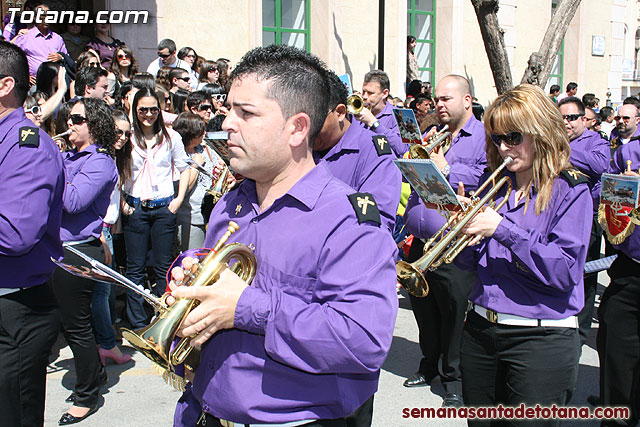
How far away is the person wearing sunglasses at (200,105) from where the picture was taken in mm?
7344

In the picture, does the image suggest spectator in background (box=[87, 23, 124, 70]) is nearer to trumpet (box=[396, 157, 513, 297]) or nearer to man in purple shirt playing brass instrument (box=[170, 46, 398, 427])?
trumpet (box=[396, 157, 513, 297])

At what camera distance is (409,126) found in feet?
17.9

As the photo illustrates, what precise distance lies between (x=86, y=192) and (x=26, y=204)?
1458 mm

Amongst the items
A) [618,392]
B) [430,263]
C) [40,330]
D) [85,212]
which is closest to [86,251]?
[85,212]

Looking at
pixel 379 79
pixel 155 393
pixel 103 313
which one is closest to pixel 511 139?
pixel 155 393

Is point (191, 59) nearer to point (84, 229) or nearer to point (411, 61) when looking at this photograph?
point (84, 229)

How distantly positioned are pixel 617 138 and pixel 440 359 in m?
6.31

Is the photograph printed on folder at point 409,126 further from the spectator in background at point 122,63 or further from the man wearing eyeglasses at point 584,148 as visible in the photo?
the spectator in background at point 122,63

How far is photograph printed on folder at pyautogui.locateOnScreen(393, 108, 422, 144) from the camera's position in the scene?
5441 mm

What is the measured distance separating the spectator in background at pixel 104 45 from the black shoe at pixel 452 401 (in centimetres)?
644

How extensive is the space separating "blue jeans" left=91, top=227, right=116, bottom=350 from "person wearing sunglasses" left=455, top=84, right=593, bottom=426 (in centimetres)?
315

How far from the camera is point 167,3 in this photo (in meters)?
10.9

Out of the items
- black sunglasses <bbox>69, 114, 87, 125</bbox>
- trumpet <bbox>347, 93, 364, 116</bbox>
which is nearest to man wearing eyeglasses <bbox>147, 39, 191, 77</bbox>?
black sunglasses <bbox>69, 114, 87, 125</bbox>

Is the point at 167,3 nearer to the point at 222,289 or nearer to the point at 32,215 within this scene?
the point at 32,215
